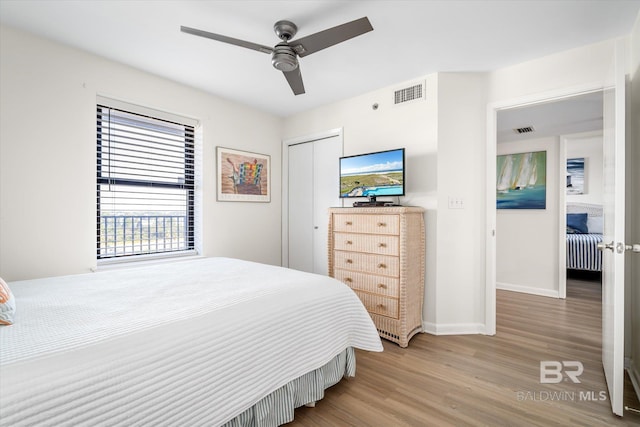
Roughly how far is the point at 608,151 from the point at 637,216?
641mm

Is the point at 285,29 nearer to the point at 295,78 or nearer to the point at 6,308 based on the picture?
→ the point at 295,78

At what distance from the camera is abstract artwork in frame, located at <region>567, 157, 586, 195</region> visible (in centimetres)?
585

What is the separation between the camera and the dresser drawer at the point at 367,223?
8.50 feet

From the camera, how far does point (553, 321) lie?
306 centimetres

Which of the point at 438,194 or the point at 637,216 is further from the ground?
the point at 438,194

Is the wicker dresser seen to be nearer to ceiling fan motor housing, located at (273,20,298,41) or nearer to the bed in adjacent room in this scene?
ceiling fan motor housing, located at (273,20,298,41)

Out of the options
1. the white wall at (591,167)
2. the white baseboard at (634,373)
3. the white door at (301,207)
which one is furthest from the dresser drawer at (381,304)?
the white wall at (591,167)

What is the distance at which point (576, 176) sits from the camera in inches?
232

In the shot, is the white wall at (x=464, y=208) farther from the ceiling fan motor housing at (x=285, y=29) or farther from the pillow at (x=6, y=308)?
the pillow at (x=6, y=308)

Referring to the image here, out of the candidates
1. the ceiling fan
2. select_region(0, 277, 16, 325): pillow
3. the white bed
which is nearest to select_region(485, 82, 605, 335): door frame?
the white bed

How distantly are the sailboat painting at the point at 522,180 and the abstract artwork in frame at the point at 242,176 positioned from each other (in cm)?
355

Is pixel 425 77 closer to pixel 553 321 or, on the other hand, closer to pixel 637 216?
pixel 637 216

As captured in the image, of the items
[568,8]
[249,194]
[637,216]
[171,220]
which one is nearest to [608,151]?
[637,216]

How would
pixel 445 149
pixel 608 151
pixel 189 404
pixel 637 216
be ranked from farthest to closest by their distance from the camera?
pixel 445 149 < pixel 637 216 < pixel 608 151 < pixel 189 404
